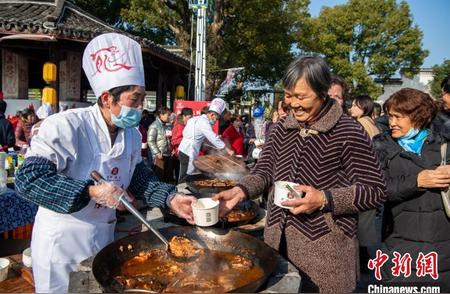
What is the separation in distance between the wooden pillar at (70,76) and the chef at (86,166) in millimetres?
10172

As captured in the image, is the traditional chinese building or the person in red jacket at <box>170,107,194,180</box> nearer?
the traditional chinese building

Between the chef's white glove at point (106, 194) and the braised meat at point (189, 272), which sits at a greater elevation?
the chef's white glove at point (106, 194)

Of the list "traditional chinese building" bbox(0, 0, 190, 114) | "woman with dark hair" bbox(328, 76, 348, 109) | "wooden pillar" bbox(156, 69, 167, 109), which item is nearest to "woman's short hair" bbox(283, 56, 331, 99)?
"woman with dark hair" bbox(328, 76, 348, 109)

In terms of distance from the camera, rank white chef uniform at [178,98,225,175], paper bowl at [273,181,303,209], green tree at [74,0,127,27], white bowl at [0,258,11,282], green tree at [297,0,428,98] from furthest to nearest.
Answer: green tree at [297,0,428,98], green tree at [74,0,127,27], white chef uniform at [178,98,225,175], white bowl at [0,258,11,282], paper bowl at [273,181,303,209]

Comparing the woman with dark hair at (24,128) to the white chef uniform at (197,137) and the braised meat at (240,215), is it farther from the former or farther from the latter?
the braised meat at (240,215)

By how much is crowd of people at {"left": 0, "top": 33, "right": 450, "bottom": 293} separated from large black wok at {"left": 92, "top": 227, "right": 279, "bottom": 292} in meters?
0.13

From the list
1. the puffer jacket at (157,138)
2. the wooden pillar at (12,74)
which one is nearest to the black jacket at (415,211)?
the puffer jacket at (157,138)

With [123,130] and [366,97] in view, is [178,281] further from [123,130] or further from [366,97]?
[366,97]

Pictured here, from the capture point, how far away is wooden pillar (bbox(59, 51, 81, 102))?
11.8 meters

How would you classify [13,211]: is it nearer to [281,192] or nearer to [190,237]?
[190,237]

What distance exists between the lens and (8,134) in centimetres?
752

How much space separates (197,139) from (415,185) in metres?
5.71

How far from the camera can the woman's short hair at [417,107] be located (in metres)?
2.93

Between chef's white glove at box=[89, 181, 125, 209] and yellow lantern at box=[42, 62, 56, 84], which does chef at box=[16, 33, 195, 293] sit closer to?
chef's white glove at box=[89, 181, 125, 209]
